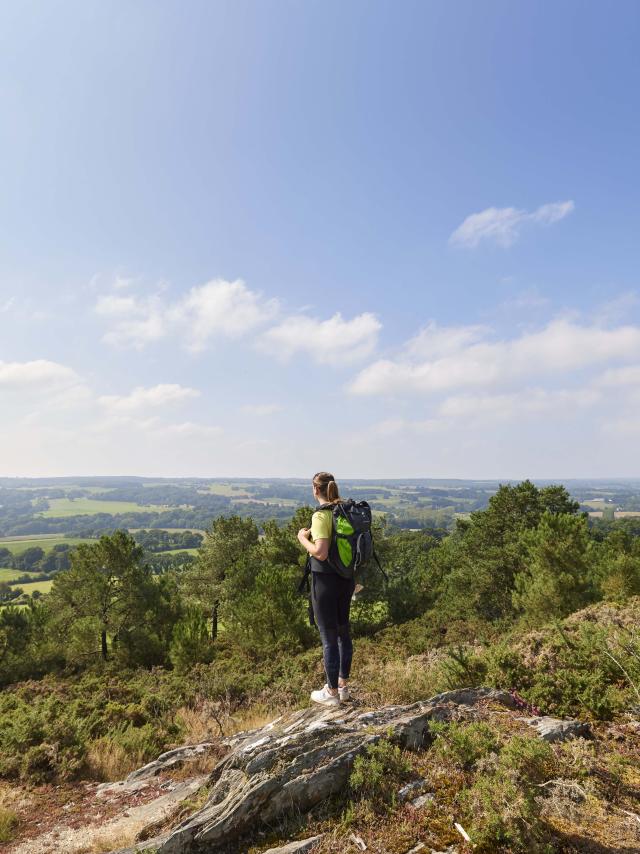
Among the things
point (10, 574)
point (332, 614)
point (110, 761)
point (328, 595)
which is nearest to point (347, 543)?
point (328, 595)

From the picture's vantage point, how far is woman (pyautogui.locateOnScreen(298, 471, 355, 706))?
17.7 feet

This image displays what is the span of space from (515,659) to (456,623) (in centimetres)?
1845

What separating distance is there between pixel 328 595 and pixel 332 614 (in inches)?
10.9

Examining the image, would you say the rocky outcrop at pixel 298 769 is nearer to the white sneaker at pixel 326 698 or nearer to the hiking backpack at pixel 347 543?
the white sneaker at pixel 326 698

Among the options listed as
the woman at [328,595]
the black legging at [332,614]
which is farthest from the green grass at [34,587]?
the black legging at [332,614]

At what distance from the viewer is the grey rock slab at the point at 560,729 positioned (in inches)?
180

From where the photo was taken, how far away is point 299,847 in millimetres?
3436

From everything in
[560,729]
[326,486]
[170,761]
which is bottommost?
[170,761]

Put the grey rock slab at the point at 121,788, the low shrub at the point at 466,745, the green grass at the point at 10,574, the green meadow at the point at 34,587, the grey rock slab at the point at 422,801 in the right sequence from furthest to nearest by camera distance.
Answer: the green grass at the point at 10,574 < the green meadow at the point at 34,587 < the grey rock slab at the point at 121,788 < the low shrub at the point at 466,745 < the grey rock slab at the point at 422,801

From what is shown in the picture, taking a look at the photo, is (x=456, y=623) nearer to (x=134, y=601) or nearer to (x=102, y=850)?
(x=134, y=601)

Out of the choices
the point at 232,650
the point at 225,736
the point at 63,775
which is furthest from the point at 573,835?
the point at 232,650

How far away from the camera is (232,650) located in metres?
21.9

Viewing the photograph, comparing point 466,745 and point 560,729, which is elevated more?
point 466,745

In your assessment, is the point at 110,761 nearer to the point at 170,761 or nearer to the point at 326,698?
Result: the point at 170,761
